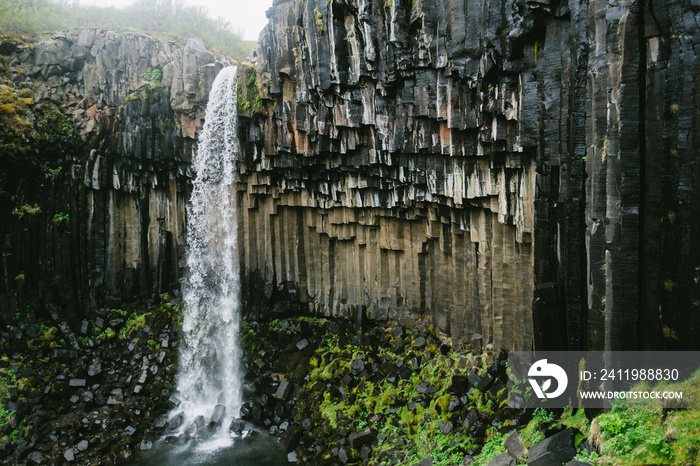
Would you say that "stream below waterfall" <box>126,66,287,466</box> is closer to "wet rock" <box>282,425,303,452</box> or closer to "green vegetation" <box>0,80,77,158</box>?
"wet rock" <box>282,425,303,452</box>

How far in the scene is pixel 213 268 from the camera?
1727cm

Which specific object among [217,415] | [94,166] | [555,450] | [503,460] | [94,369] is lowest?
[217,415]

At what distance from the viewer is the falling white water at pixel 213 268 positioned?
15.6m

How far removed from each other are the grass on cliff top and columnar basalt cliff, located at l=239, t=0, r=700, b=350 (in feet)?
32.8

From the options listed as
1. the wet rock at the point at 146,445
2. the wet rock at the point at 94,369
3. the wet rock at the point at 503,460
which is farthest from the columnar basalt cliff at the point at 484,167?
the wet rock at the point at 146,445

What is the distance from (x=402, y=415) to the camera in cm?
1178

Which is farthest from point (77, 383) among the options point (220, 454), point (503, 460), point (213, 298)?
point (503, 460)

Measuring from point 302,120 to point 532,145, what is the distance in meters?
7.05

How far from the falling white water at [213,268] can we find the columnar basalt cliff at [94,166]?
0.68 m

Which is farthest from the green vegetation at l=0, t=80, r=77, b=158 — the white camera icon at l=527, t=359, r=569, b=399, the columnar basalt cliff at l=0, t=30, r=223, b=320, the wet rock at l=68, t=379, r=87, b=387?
the white camera icon at l=527, t=359, r=569, b=399

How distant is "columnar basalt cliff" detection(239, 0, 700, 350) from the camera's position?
6.72 metres

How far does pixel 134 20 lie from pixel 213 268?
48.0 feet

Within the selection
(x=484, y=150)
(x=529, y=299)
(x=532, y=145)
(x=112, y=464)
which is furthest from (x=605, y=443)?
(x=112, y=464)

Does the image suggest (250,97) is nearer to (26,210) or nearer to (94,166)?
(94,166)
